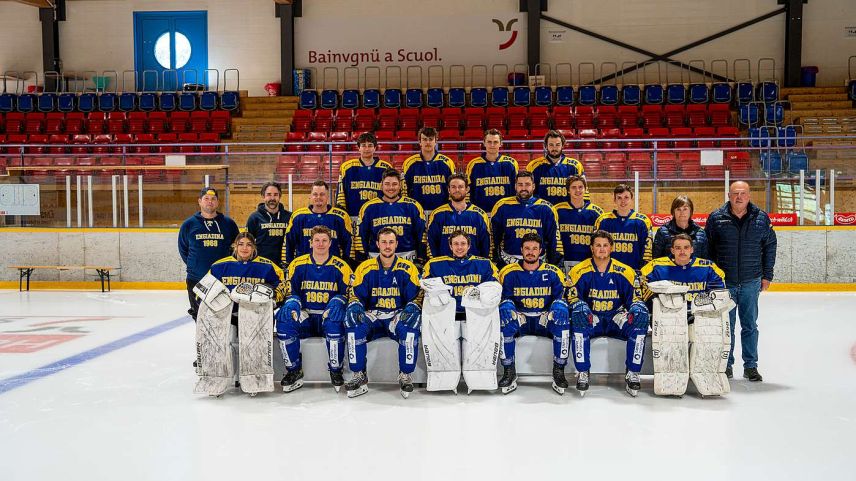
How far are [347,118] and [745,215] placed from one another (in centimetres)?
1245

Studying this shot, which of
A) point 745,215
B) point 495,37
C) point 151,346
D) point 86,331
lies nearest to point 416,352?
point 745,215

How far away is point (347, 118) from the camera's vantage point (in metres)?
17.1

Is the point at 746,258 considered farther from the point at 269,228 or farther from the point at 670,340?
the point at 269,228

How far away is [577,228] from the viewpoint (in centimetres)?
625

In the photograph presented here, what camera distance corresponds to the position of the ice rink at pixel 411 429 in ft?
12.2

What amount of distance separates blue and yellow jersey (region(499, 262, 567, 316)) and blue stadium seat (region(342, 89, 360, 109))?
1303 cm

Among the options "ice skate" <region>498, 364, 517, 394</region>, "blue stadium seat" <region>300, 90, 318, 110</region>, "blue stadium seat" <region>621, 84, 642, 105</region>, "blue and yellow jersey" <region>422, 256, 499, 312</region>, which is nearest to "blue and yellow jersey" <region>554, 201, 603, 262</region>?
"blue and yellow jersey" <region>422, 256, 499, 312</region>

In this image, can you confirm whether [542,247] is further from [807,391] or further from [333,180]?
[333,180]

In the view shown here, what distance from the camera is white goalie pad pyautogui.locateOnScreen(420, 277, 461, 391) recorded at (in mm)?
5246

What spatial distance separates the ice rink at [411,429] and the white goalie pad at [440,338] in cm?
12

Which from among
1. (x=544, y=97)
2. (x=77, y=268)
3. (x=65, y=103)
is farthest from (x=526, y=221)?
(x=65, y=103)

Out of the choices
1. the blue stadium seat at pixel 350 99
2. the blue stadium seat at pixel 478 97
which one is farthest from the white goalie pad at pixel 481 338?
the blue stadium seat at pixel 350 99

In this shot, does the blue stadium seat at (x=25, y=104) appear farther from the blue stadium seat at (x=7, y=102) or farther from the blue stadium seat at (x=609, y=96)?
the blue stadium seat at (x=609, y=96)

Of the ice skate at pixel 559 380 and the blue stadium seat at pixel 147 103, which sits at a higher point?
the blue stadium seat at pixel 147 103
